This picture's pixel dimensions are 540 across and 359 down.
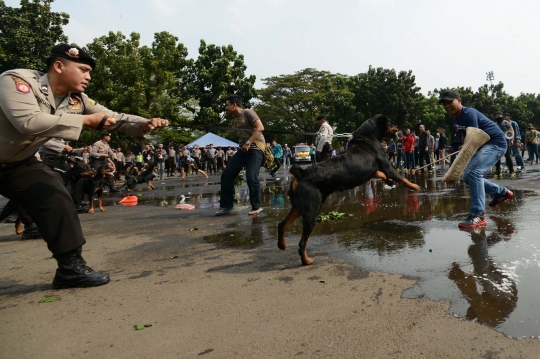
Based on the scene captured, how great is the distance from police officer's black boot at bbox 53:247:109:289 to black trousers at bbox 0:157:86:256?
0.13m

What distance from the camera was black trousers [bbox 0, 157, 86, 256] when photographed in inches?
141

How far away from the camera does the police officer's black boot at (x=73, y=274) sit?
378cm

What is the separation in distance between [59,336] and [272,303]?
1.57m

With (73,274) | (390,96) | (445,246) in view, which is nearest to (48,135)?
(73,274)

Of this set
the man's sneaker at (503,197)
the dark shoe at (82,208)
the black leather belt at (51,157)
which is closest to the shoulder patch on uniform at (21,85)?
the black leather belt at (51,157)

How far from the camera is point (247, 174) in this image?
7.39 metres

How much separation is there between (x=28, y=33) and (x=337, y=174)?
2832 cm

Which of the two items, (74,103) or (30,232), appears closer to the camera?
(74,103)

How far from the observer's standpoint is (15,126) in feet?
10.5

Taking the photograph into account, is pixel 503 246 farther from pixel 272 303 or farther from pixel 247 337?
pixel 247 337

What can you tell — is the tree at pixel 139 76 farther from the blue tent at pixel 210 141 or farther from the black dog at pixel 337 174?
the black dog at pixel 337 174

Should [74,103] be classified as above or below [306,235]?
above

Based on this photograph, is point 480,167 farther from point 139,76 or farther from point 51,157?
point 139,76

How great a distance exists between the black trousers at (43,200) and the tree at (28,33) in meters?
24.7
